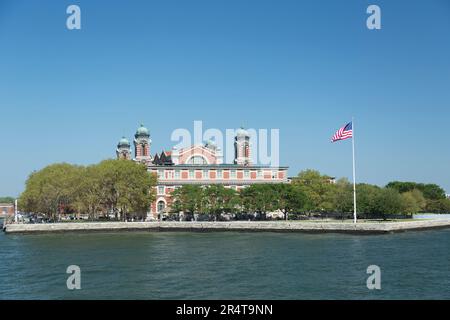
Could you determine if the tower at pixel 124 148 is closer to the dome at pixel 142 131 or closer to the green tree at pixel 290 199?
the dome at pixel 142 131

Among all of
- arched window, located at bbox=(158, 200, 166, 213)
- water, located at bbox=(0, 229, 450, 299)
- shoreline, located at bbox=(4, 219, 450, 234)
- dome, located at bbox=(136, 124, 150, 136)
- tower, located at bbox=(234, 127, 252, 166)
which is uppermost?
dome, located at bbox=(136, 124, 150, 136)

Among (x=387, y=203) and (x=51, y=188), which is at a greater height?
(x=51, y=188)

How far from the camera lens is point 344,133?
59312 millimetres

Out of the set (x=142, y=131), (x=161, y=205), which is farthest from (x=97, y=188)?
(x=142, y=131)

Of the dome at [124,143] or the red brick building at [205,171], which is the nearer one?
the red brick building at [205,171]

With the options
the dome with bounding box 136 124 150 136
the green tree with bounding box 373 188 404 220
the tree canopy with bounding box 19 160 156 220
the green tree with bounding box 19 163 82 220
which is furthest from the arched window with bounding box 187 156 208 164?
the green tree with bounding box 373 188 404 220

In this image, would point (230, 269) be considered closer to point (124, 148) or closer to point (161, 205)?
point (161, 205)

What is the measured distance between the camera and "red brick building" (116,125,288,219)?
9969 cm

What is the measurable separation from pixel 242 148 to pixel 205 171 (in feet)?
40.5

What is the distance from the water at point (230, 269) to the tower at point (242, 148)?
53944mm

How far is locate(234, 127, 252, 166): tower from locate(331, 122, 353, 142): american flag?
162 ft

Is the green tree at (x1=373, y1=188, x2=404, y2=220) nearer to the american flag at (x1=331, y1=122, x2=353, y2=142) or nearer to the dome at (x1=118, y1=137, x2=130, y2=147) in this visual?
the american flag at (x1=331, y1=122, x2=353, y2=142)

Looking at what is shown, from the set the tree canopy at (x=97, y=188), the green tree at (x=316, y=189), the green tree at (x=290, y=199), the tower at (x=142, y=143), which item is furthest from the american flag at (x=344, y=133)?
the tower at (x=142, y=143)

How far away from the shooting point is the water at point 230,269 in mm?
28938
